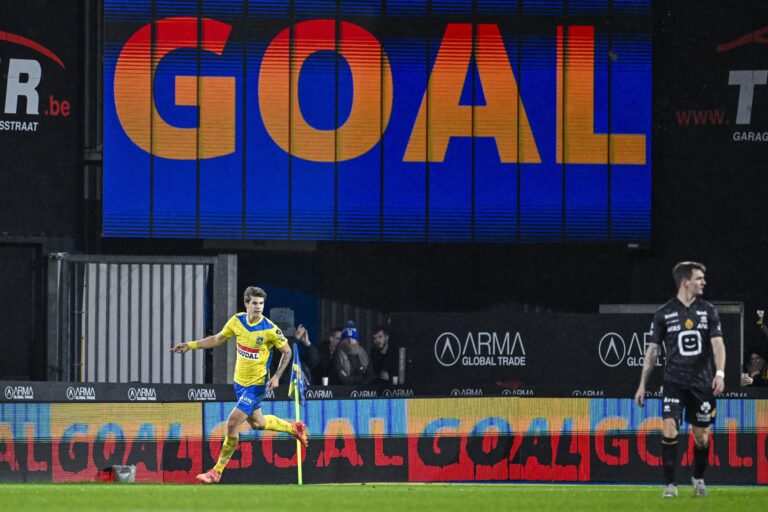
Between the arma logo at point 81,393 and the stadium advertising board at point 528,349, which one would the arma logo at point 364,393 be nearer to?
the stadium advertising board at point 528,349


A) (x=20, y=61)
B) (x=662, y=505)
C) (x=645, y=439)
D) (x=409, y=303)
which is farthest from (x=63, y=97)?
(x=662, y=505)

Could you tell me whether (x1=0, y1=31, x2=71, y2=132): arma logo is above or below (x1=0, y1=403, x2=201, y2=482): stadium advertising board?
above

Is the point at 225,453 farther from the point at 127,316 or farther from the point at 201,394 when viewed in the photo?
the point at 127,316

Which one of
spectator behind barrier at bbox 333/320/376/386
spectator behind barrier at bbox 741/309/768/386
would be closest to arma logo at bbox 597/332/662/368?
spectator behind barrier at bbox 741/309/768/386

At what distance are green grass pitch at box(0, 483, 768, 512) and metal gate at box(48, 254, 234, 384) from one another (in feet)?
27.9

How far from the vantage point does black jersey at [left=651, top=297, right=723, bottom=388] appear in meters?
13.8

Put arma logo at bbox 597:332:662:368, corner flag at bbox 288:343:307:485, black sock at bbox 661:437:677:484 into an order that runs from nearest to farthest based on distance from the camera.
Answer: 1. black sock at bbox 661:437:677:484
2. corner flag at bbox 288:343:307:485
3. arma logo at bbox 597:332:662:368

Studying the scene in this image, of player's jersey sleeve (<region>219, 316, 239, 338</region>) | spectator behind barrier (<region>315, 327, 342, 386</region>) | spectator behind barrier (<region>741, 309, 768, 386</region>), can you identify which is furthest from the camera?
spectator behind barrier (<region>315, 327, 342, 386</region>)

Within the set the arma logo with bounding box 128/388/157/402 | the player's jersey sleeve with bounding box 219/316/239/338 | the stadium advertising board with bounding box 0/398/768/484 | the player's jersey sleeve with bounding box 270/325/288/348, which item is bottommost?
the stadium advertising board with bounding box 0/398/768/484

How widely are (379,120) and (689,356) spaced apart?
468 inches

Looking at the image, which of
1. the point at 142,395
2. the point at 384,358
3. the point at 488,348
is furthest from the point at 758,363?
the point at 142,395

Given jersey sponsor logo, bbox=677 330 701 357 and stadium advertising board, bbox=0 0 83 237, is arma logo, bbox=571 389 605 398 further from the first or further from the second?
stadium advertising board, bbox=0 0 83 237

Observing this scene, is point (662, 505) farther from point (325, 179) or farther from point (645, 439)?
point (325, 179)

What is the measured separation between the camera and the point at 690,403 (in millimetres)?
13945
